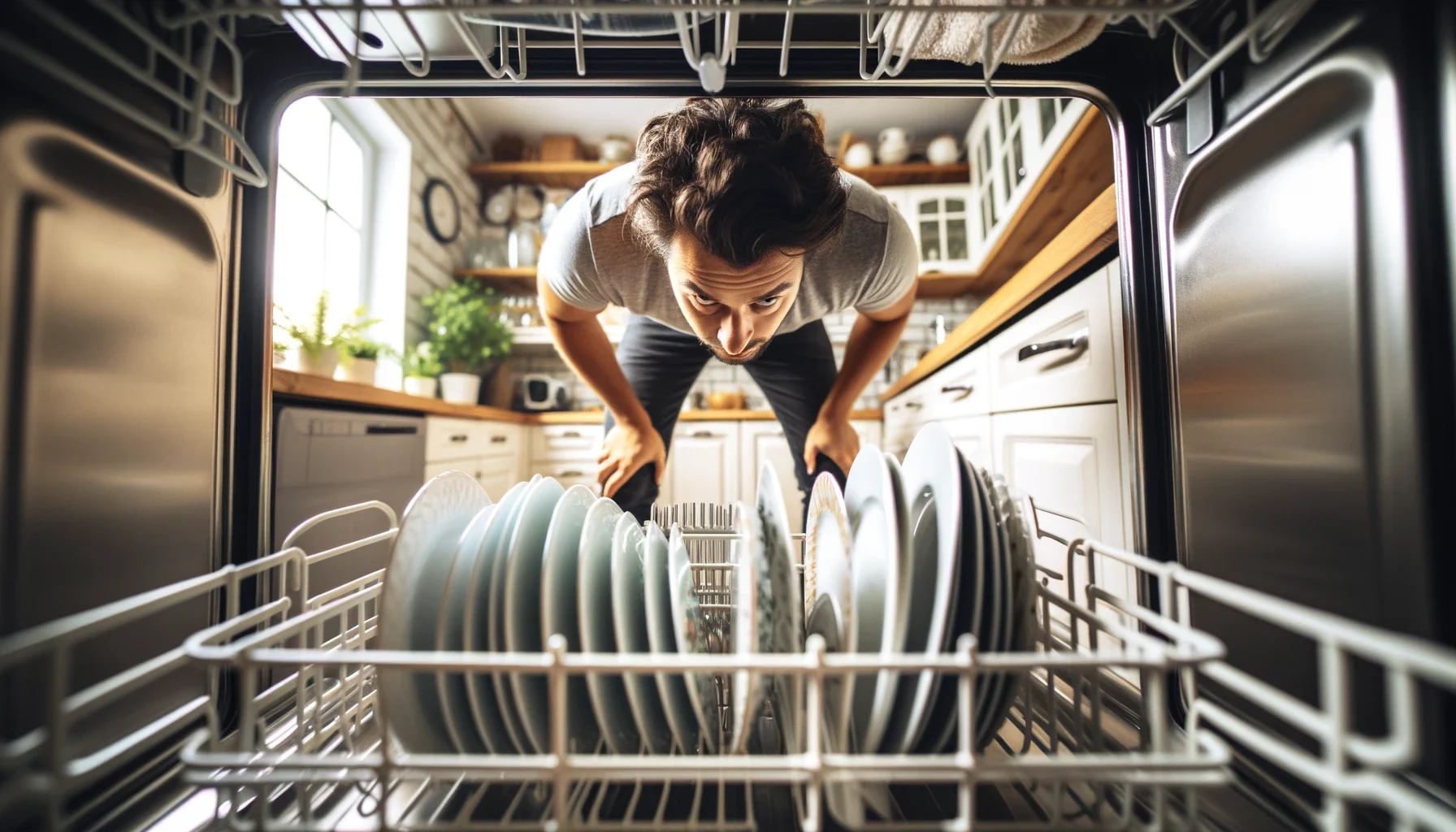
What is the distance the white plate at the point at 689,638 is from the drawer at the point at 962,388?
1.05 metres

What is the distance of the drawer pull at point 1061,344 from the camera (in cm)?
79

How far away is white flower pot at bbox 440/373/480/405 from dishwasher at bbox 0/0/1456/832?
5.90 ft

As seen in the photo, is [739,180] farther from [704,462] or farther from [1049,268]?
[704,462]

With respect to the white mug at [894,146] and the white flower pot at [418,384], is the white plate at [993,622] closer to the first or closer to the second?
the white flower pot at [418,384]

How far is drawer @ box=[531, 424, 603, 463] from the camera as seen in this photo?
2.67 m

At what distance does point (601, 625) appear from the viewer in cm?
40

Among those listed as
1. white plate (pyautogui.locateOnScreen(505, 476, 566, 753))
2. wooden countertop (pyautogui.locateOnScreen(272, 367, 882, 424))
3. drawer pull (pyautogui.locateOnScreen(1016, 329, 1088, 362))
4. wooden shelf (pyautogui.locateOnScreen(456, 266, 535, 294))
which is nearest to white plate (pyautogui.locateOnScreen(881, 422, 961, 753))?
white plate (pyautogui.locateOnScreen(505, 476, 566, 753))

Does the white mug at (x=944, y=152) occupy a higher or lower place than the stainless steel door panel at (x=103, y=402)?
higher

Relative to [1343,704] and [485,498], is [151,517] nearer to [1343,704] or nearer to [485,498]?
[485,498]

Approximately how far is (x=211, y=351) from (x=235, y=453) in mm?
90

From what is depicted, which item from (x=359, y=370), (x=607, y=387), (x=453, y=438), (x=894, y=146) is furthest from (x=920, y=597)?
(x=894, y=146)

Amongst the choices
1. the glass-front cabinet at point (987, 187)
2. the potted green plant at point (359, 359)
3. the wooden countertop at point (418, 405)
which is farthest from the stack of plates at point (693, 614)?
the glass-front cabinet at point (987, 187)

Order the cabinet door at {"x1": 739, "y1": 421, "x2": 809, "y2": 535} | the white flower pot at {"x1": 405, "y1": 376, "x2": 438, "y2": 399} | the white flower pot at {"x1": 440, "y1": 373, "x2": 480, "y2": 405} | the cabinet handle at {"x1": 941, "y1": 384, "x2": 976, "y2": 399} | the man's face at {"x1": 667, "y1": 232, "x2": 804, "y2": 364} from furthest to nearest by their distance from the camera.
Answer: the cabinet door at {"x1": 739, "y1": 421, "x2": 809, "y2": 535}
the white flower pot at {"x1": 440, "y1": 373, "x2": 480, "y2": 405}
the white flower pot at {"x1": 405, "y1": 376, "x2": 438, "y2": 399}
the cabinet handle at {"x1": 941, "y1": 384, "x2": 976, "y2": 399}
the man's face at {"x1": 667, "y1": 232, "x2": 804, "y2": 364}

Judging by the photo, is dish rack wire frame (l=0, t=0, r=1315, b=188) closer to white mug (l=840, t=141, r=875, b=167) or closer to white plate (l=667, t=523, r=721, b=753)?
white plate (l=667, t=523, r=721, b=753)
